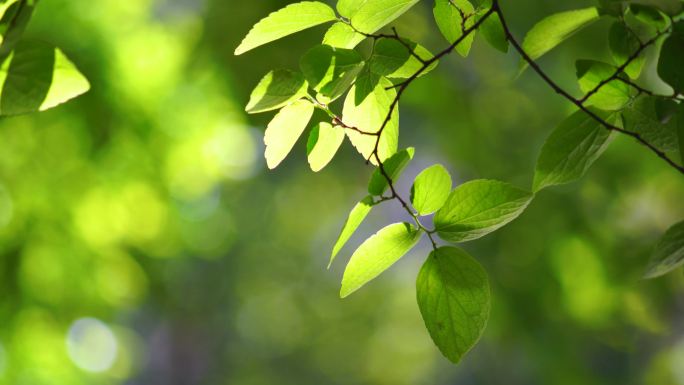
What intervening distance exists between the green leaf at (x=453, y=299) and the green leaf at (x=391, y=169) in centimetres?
5

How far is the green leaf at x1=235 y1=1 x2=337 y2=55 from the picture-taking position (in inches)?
13.9

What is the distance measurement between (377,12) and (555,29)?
3.9 inches

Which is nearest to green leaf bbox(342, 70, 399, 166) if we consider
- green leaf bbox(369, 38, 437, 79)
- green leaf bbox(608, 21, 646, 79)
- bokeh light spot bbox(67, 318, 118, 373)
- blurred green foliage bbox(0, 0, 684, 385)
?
green leaf bbox(369, 38, 437, 79)

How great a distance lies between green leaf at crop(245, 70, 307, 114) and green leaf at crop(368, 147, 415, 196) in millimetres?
61

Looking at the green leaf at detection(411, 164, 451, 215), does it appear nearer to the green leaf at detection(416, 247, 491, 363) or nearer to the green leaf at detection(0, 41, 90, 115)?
the green leaf at detection(416, 247, 491, 363)

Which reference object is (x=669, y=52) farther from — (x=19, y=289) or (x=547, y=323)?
(x=19, y=289)

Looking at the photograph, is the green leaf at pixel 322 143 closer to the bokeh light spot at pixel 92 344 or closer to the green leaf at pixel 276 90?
the green leaf at pixel 276 90

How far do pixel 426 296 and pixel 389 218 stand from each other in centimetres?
446

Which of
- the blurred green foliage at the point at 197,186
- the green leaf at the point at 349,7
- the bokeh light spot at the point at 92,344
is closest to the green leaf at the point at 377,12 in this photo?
the green leaf at the point at 349,7

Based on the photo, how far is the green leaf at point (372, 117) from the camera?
0.38 m

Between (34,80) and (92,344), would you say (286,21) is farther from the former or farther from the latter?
(92,344)

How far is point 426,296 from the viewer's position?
37 centimetres

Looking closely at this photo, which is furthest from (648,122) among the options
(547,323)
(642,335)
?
(642,335)

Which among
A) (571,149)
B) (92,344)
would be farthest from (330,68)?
(92,344)
